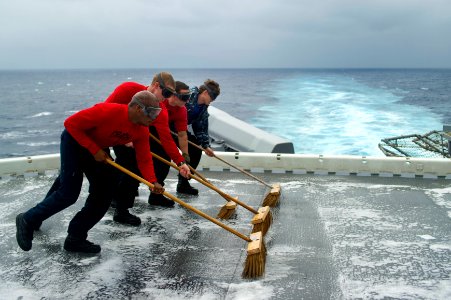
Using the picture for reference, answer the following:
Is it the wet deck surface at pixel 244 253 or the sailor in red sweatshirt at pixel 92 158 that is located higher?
the sailor in red sweatshirt at pixel 92 158

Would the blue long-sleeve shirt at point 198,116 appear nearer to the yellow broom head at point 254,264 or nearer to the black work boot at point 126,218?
the black work boot at point 126,218

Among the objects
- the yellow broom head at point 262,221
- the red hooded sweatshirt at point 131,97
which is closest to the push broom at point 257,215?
the yellow broom head at point 262,221

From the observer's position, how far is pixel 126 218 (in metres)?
5.06

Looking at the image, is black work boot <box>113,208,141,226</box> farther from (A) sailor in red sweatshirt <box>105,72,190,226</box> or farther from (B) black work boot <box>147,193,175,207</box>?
(B) black work boot <box>147,193,175,207</box>

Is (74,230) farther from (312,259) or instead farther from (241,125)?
(241,125)

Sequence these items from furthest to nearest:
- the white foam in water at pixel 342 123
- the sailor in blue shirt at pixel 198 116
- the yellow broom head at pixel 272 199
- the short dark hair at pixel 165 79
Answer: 1. the white foam in water at pixel 342 123
2. the sailor in blue shirt at pixel 198 116
3. the yellow broom head at pixel 272 199
4. the short dark hair at pixel 165 79

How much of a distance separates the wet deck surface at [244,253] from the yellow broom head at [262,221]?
0.11 meters

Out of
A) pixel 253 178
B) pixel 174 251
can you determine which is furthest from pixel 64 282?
pixel 253 178

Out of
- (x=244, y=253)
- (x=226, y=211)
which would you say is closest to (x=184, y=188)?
(x=226, y=211)

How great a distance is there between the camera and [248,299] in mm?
3523

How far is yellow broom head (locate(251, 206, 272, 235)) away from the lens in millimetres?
4684

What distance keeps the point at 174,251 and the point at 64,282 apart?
1.01 m

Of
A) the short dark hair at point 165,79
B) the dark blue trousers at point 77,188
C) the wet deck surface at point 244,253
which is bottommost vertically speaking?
the wet deck surface at point 244,253

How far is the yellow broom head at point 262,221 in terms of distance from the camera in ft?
15.4
